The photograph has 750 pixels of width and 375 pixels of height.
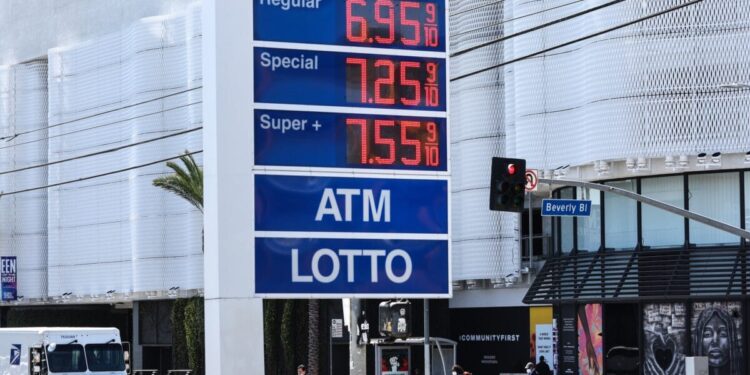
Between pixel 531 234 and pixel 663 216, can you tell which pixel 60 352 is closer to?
pixel 531 234

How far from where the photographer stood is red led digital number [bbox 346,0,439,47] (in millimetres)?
20375

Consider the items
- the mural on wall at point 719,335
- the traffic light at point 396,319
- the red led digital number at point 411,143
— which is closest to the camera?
the red led digital number at point 411,143

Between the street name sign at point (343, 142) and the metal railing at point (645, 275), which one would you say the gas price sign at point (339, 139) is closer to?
the street name sign at point (343, 142)

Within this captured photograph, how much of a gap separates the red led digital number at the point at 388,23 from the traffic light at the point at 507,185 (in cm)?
737

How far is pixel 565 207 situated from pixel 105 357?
1577cm

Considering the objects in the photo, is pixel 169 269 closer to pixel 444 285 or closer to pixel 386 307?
pixel 386 307

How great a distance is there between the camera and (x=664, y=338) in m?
40.4

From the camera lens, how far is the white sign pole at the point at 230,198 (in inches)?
771

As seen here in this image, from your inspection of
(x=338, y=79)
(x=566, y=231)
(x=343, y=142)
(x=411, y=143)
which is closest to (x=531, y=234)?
(x=566, y=231)

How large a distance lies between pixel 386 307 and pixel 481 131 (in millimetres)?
15738

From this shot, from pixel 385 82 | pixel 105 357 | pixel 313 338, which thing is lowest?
pixel 313 338

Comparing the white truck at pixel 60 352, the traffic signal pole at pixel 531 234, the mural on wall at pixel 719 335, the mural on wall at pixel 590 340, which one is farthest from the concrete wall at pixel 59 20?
the mural on wall at pixel 719 335

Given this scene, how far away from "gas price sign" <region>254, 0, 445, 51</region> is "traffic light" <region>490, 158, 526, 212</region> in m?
7.60

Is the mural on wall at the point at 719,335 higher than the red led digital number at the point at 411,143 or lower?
lower
